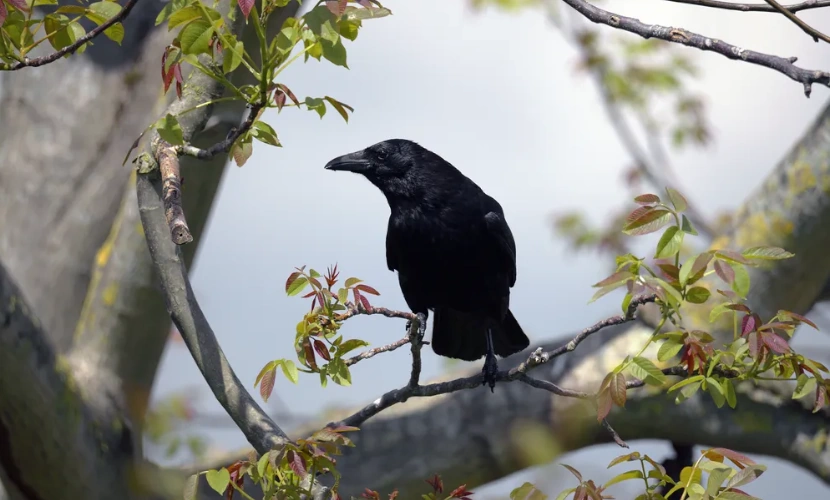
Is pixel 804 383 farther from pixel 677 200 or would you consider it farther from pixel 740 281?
pixel 677 200

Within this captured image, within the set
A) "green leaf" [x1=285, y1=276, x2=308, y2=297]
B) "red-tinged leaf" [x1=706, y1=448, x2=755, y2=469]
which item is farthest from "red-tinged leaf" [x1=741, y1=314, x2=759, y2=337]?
"green leaf" [x1=285, y1=276, x2=308, y2=297]

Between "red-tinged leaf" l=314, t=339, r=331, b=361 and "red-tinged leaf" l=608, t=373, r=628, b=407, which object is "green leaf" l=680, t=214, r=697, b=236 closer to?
"red-tinged leaf" l=608, t=373, r=628, b=407

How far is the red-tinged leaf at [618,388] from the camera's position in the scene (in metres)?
1.83

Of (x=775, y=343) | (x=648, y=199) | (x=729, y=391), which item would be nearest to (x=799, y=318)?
(x=775, y=343)

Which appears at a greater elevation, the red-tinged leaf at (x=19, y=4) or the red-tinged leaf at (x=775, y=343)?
the red-tinged leaf at (x=19, y=4)

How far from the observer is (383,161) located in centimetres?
390

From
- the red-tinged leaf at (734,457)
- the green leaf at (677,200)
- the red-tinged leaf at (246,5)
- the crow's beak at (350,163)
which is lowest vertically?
the red-tinged leaf at (734,457)

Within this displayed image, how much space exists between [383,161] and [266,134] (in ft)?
5.91

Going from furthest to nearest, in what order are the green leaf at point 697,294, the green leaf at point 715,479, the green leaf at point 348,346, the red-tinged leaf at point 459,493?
the green leaf at point 348,346
the red-tinged leaf at point 459,493
the green leaf at point 697,294
the green leaf at point 715,479

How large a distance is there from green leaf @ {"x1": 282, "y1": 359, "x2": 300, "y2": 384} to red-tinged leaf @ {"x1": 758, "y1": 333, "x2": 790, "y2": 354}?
1.05 m

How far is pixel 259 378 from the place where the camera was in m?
2.13

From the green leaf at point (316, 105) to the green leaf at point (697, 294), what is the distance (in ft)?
3.07

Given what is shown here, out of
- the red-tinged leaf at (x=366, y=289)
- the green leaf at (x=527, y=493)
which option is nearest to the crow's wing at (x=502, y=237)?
the red-tinged leaf at (x=366, y=289)

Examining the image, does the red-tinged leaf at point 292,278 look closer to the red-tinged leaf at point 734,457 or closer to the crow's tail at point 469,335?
the red-tinged leaf at point 734,457
